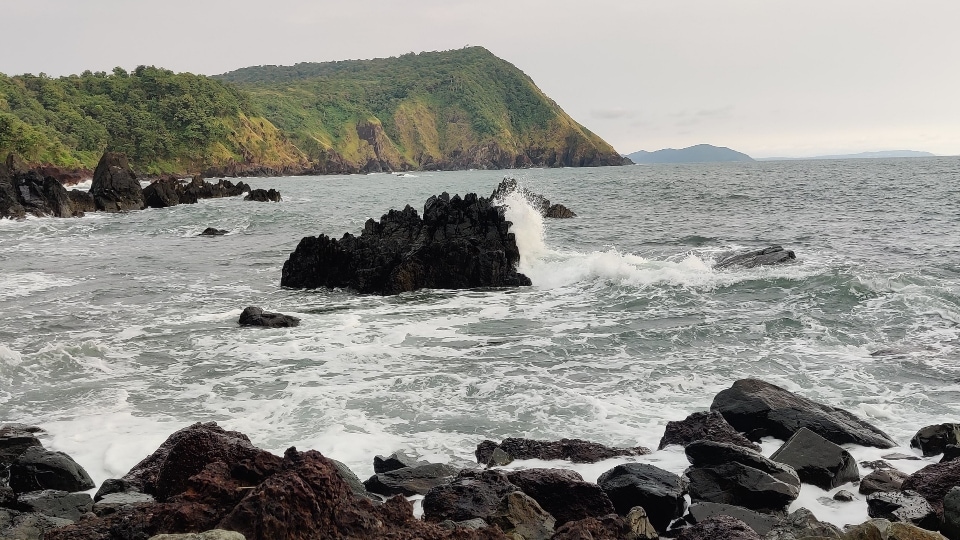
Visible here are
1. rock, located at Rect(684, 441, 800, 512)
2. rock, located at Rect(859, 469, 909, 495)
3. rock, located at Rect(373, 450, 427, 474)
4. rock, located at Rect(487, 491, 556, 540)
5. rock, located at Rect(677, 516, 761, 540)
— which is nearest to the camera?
rock, located at Rect(677, 516, 761, 540)

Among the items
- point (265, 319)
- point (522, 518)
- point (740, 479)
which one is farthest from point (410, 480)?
point (265, 319)

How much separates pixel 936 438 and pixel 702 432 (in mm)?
2442

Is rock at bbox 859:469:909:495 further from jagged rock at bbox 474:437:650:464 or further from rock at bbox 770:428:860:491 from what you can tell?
jagged rock at bbox 474:437:650:464

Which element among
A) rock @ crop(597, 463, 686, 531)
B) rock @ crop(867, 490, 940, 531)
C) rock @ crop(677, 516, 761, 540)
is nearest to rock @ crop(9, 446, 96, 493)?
rock @ crop(597, 463, 686, 531)

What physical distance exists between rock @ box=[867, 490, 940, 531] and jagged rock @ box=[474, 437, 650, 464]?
7.57 feet

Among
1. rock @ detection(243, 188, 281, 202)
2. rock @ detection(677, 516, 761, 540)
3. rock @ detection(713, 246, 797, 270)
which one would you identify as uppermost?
rock @ detection(243, 188, 281, 202)

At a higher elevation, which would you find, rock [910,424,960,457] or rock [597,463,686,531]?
rock [597,463,686,531]

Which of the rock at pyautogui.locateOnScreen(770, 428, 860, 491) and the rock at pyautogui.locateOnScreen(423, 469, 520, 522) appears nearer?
the rock at pyautogui.locateOnScreen(423, 469, 520, 522)

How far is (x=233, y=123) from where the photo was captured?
12400 centimetres

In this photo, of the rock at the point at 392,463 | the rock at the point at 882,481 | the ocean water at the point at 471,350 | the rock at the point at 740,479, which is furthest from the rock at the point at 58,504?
the rock at the point at 882,481

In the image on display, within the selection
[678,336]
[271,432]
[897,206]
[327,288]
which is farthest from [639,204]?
[271,432]

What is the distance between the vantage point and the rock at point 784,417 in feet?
26.1

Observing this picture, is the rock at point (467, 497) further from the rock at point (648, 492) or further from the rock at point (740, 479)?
the rock at point (740, 479)

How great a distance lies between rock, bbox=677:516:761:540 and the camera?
5.15 m
